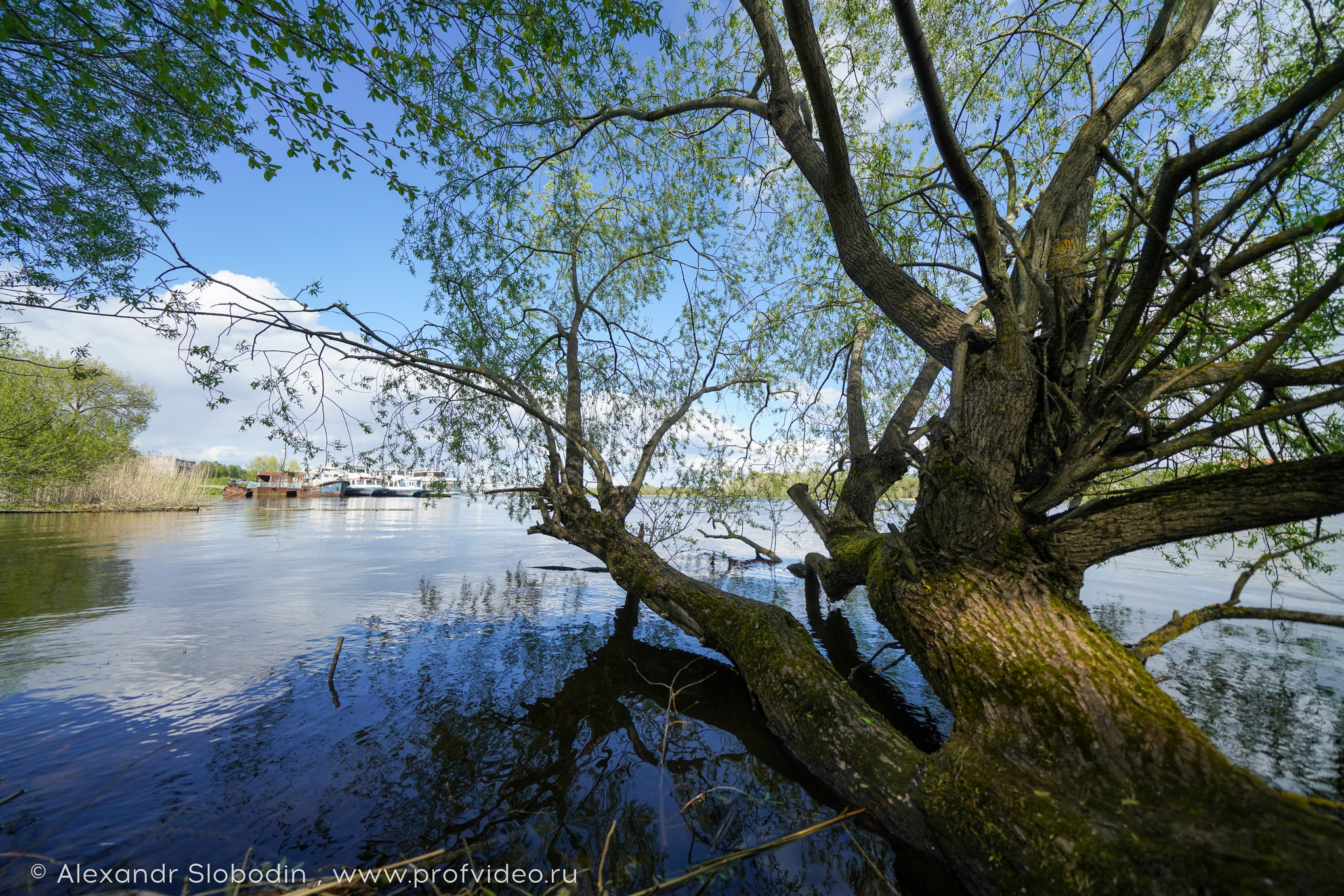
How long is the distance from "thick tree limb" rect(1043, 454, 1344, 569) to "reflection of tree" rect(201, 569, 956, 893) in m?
2.39

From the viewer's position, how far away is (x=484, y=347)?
7.73 metres

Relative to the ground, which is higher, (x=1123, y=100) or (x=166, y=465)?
(x=1123, y=100)

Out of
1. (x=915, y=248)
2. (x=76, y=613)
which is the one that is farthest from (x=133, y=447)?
(x=915, y=248)

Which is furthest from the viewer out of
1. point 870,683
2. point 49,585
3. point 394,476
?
point 49,585

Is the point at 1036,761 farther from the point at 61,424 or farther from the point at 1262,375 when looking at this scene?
the point at 61,424

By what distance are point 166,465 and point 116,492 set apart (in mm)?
3413

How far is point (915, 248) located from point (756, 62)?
3219 millimetres

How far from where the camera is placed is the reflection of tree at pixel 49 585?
6949 mm

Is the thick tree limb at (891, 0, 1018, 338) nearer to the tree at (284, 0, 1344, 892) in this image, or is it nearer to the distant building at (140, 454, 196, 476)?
the tree at (284, 0, 1344, 892)

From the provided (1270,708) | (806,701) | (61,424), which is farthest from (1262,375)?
(61,424)

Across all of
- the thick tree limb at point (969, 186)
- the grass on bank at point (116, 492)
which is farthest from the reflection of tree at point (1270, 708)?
the grass on bank at point (116, 492)

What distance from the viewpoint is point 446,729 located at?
468 centimetres

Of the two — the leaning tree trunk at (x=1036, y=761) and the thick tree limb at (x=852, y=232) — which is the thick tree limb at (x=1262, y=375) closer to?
the thick tree limb at (x=852, y=232)

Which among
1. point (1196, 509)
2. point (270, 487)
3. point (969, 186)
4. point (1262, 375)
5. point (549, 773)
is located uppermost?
point (969, 186)
